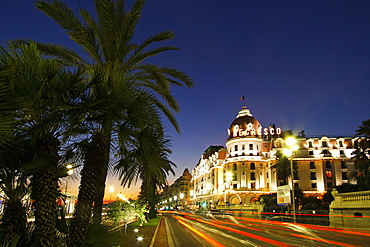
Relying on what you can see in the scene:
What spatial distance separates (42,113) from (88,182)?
2240 millimetres

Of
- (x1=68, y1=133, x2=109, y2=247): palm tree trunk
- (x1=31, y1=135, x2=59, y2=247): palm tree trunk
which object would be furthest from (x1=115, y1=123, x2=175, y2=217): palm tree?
(x1=31, y1=135, x2=59, y2=247): palm tree trunk

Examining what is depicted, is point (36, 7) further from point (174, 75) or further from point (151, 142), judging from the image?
point (151, 142)

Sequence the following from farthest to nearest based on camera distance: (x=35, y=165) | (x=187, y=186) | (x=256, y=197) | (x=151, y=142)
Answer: (x=187, y=186) < (x=256, y=197) < (x=151, y=142) < (x=35, y=165)

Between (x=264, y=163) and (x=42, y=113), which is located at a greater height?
(x=264, y=163)

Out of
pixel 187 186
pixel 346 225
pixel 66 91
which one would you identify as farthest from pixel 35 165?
pixel 187 186

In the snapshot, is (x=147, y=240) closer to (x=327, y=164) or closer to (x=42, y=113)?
(x=42, y=113)

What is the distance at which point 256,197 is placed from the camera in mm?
80500

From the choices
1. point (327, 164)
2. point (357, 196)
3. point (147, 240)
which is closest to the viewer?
point (147, 240)

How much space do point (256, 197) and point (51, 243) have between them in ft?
262

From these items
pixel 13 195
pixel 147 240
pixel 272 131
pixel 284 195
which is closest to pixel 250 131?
pixel 272 131

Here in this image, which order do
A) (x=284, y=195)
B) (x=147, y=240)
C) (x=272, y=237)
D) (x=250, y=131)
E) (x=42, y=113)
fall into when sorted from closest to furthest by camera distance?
1. (x=42, y=113)
2. (x=147, y=240)
3. (x=272, y=237)
4. (x=284, y=195)
5. (x=250, y=131)

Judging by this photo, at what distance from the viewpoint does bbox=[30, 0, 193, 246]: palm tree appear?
650 cm

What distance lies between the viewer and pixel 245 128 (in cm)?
8619

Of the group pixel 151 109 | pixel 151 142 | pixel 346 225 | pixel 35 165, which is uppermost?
Answer: pixel 151 109
